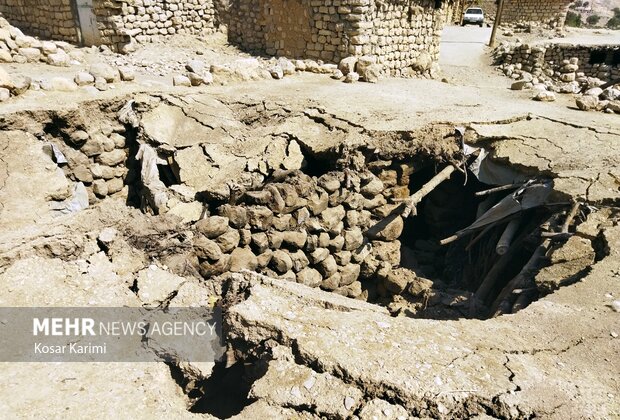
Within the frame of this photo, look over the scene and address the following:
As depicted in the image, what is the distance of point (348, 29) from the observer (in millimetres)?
8930

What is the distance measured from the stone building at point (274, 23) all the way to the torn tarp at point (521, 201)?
200 inches

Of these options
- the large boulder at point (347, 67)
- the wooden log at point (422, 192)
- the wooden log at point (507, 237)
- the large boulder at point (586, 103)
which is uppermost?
the large boulder at point (347, 67)

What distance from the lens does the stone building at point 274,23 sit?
907 cm

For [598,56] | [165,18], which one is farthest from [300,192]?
[598,56]

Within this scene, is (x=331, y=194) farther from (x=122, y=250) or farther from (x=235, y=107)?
(x=122, y=250)

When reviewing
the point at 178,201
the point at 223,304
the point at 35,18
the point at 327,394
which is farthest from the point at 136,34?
the point at 327,394

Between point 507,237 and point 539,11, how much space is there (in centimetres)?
2208

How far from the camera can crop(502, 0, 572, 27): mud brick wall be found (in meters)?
22.3

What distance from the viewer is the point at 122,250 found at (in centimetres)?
372

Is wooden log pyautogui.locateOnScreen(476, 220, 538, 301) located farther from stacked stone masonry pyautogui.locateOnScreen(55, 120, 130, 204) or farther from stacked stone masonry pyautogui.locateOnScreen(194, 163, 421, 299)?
stacked stone masonry pyautogui.locateOnScreen(55, 120, 130, 204)

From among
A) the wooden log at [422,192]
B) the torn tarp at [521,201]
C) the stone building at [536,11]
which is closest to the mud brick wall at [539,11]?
the stone building at [536,11]

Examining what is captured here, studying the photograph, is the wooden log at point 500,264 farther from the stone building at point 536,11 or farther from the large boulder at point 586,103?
the stone building at point 536,11

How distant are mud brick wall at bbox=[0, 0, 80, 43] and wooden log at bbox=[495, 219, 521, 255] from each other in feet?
32.6

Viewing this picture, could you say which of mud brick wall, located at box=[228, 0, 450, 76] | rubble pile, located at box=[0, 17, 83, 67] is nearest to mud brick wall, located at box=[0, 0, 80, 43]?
rubble pile, located at box=[0, 17, 83, 67]
